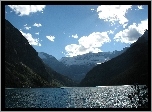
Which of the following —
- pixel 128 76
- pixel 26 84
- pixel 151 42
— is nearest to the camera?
pixel 151 42

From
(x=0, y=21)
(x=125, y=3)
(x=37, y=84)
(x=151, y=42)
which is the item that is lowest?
(x=37, y=84)

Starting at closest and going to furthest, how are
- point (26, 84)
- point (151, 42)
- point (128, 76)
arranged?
point (151, 42), point (26, 84), point (128, 76)

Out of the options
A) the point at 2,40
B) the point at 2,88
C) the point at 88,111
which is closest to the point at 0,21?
the point at 2,40

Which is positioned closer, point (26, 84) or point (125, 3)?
point (125, 3)

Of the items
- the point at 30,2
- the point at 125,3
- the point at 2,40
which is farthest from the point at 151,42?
the point at 2,40

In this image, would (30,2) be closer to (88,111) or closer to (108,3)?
(108,3)

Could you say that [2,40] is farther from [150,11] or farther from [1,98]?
[150,11]

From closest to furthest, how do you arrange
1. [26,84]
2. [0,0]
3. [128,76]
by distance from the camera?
1. [0,0]
2. [26,84]
3. [128,76]

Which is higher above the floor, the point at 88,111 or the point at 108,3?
the point at 108,3

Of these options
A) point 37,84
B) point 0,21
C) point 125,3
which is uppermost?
point 125,3
